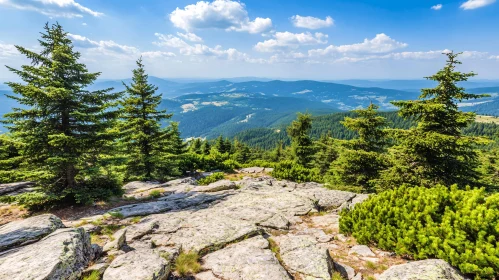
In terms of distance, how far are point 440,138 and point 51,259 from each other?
16.3 metres

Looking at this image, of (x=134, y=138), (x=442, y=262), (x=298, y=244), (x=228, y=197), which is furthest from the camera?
(x=134, y=138)

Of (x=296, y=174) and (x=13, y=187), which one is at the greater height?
(x=13, y=187)

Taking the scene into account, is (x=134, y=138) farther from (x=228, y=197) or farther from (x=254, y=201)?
(x=254, y=201)

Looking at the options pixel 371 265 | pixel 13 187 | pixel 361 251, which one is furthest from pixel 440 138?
pixel 13 187

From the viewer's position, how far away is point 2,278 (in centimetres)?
504

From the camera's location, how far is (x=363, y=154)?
17.6 meters

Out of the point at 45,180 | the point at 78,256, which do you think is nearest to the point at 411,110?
the point at 78,256

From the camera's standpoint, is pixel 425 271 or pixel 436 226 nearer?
pixel 425 271

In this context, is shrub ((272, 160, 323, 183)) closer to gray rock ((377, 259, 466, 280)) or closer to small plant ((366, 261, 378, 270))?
small plant ((366, 261, 378, 270))

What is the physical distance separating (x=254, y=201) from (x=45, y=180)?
12.2 meters

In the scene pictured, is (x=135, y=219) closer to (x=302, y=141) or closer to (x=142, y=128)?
(x=142, y=128)

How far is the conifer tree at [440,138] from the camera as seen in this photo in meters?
12.8

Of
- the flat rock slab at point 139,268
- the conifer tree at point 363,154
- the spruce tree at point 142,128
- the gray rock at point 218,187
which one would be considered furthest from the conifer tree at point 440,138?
the spruce tree at point 142,128

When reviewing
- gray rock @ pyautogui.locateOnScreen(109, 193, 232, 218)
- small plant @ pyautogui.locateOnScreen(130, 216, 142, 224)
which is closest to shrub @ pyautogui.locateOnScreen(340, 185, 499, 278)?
gray rock @ pyautogui.locateOnScreen(109, 193, 232, 218)
